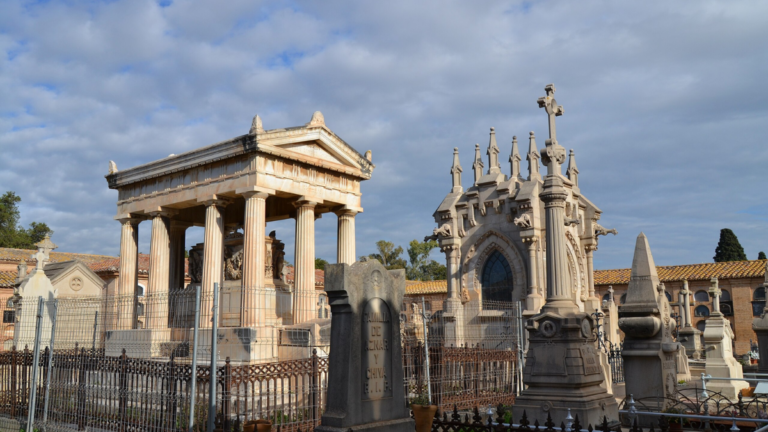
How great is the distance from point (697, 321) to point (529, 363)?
135 ft

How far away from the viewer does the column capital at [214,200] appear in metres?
19.8

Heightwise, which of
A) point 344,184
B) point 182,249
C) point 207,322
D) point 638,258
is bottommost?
point 207,322

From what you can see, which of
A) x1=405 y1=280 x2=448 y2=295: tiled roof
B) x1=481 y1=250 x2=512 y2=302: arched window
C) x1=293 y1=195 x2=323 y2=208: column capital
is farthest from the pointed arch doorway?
x1=405 y1=280 x2=448 y2=295: tiled roof

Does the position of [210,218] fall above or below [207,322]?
above

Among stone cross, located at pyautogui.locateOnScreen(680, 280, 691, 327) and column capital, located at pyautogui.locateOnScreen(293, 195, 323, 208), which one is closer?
column capital, located at pyautogui.locateOnScreen(293, 195, 323, 208)

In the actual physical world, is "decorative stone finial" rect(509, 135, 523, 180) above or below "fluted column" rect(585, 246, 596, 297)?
above

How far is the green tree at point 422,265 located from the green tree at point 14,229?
34.7 meters

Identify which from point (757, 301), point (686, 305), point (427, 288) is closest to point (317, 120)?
point (686, 305)

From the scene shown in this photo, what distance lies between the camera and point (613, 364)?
20.5m

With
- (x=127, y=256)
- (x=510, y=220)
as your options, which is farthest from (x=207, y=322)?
(x=510, y=220)

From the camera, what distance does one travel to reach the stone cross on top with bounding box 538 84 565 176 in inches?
507

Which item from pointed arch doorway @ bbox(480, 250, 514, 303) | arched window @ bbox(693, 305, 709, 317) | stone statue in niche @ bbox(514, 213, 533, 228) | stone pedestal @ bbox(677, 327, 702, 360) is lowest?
stone pedestal @ bbox(677, 327, 702, 360)

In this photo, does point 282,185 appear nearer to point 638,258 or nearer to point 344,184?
point 344,184

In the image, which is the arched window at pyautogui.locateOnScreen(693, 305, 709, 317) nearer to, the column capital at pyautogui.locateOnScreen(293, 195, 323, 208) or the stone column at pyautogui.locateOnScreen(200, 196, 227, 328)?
the column capital at pyautogui.locateOnScreen(293, 195, 323, 208)
